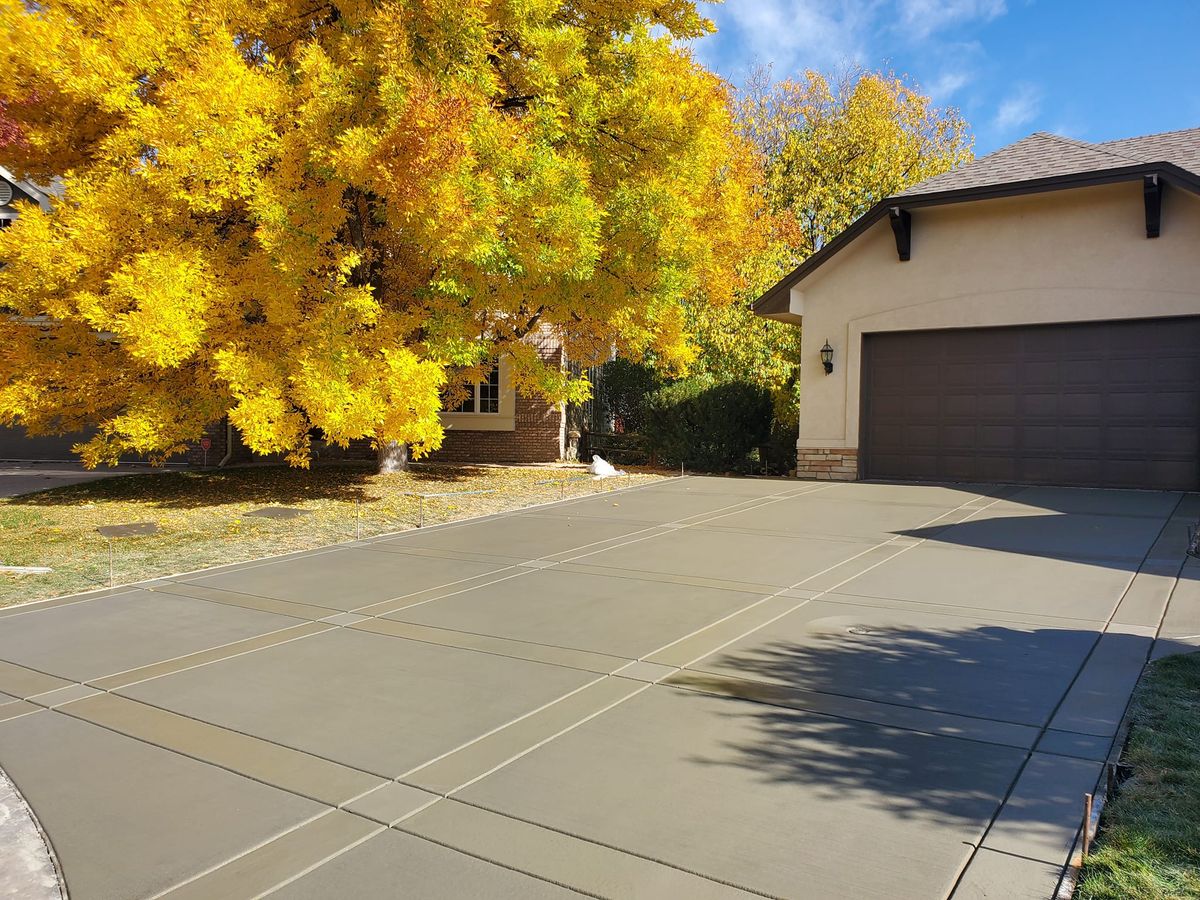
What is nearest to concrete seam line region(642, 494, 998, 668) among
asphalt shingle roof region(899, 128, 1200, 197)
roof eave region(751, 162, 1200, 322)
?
roof eave region(751, 162, 1200, 322)

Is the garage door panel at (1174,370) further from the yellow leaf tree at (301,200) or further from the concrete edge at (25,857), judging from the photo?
the concrete edge at (25,857)

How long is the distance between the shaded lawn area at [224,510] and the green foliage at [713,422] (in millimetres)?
1397

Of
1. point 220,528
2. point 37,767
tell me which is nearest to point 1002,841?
point 37,767

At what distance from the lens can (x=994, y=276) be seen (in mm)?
14203

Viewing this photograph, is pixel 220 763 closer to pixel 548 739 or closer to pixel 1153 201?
pixel 548 739

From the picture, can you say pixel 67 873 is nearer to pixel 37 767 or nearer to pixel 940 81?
pixel 37 767

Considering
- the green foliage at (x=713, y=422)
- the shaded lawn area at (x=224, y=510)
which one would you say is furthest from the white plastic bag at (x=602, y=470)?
the green foliage at (x=713, y=422)

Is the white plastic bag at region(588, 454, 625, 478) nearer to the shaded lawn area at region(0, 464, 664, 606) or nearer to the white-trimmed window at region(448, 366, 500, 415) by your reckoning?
the shaded lawn area at region(0, 464, 664, 606)

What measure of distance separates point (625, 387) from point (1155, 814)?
61.1 feet

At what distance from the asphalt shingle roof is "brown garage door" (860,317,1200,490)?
7.86ft

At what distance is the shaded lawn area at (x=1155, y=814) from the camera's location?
282 centimetres

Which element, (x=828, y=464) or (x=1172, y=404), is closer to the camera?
(x=1172, y=404)

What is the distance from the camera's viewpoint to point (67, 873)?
309cm

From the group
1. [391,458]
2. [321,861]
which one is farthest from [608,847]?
[391,458]
